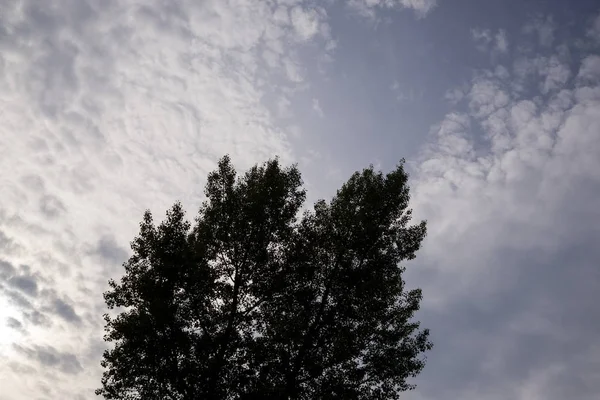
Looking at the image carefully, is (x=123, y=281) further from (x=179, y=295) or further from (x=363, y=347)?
(x=363, y=347)

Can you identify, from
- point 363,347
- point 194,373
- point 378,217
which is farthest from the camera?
point 378,217

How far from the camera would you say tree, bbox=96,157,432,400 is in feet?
69.0

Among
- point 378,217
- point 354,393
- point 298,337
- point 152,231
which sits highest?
point 378,217

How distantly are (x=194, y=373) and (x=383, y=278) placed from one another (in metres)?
10.6

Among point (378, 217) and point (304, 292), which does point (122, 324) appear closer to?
point (304, 292)

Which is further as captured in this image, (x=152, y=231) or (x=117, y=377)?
(x=152, y=231)

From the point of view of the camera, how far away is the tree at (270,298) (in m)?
21.0

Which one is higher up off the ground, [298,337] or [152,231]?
[152,231]

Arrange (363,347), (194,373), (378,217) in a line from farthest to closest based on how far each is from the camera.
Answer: (378,217)
(363,347)
(194,373)

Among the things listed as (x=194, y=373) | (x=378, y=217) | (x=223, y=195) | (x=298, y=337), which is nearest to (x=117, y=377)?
(x=194, y=373)

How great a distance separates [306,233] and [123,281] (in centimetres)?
1019

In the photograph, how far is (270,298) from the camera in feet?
76.4

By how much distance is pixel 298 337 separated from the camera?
21219mm

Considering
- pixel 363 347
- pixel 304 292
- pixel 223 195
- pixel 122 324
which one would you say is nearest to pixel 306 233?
pixel 304 292
